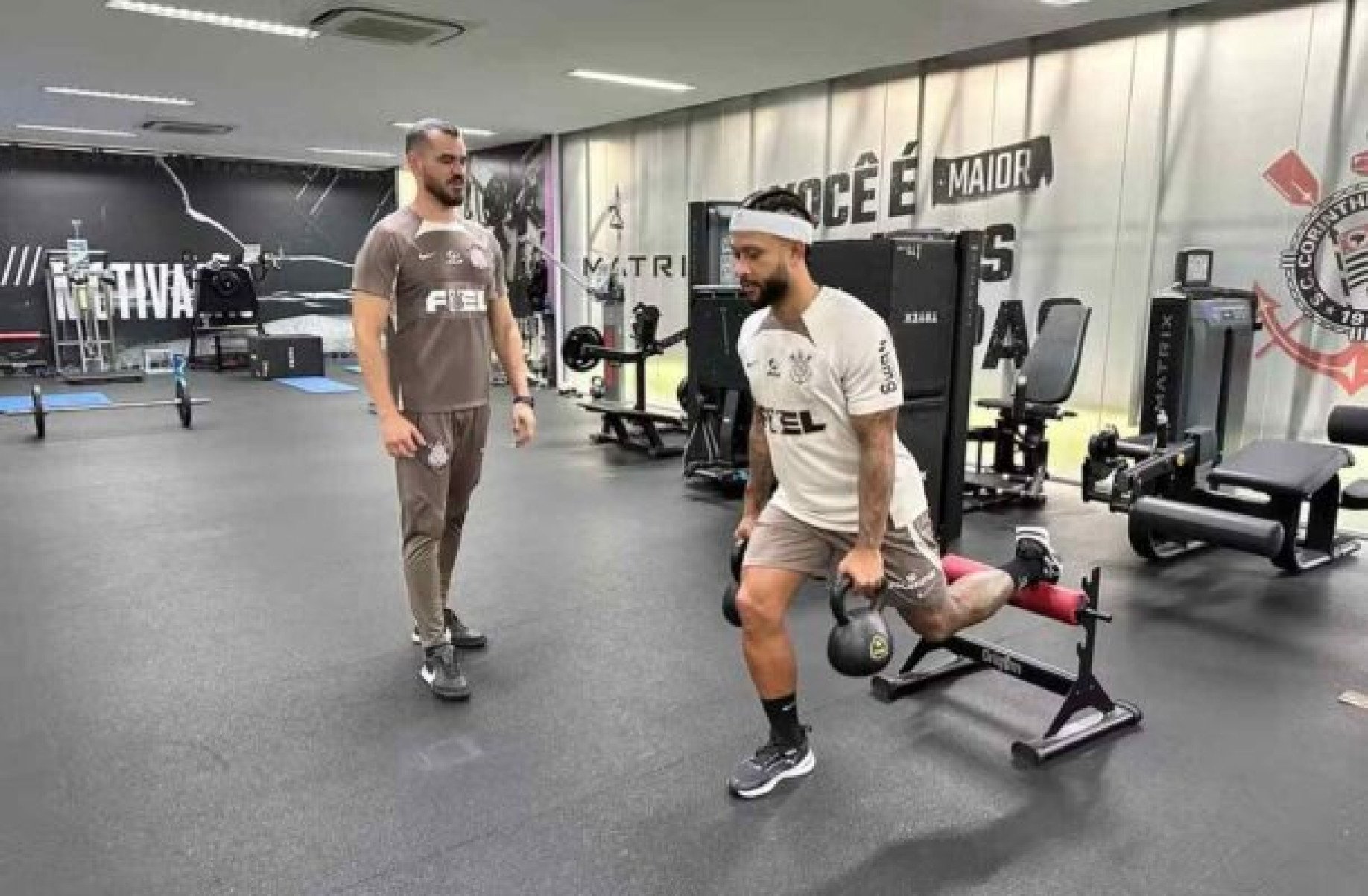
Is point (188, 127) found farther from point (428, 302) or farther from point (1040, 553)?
point (1040, 553)

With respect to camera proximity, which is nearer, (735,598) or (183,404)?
(735,598)

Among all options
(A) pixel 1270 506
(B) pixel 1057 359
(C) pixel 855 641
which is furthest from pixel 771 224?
(B) pixel 1057 359

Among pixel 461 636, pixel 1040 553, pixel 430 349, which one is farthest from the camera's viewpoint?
pixel 461 636

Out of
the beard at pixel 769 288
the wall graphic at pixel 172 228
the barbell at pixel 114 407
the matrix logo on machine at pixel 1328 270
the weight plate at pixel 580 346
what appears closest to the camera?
the beard at pixel 769 288

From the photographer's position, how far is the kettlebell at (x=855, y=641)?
6.02ft

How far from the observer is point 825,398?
195cm

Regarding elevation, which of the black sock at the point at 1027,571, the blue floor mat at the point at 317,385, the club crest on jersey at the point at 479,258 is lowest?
the blue floor mat at the point at 317,385

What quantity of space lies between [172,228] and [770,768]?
40.2ft

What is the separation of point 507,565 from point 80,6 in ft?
12.7

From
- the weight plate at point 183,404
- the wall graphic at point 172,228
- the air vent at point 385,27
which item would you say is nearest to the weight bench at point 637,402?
the air vent at point 385,27

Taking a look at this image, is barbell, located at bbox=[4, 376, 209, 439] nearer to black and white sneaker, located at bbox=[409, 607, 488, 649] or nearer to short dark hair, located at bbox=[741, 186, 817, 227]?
black and white sneaker, located at bbox=[409, 607, 488, 649]

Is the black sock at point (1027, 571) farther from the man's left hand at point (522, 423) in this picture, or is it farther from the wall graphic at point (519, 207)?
the wall graphic at point (519, 207)

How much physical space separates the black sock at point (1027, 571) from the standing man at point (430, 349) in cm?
150

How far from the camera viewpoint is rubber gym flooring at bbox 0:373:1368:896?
1889mm
